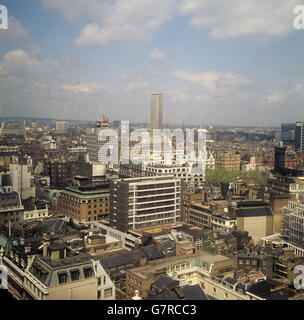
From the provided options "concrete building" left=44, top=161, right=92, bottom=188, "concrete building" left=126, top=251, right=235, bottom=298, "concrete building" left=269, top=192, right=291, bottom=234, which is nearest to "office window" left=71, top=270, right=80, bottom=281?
"concrete building" left=126, top=251, right=235, bottom=298

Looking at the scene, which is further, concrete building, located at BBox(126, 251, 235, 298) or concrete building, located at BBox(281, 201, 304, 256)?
concrete building, located at BBox(281, 201, 304, 256)

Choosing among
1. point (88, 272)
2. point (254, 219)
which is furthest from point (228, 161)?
point (88, 272)

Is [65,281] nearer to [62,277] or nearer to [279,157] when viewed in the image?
[62,277]

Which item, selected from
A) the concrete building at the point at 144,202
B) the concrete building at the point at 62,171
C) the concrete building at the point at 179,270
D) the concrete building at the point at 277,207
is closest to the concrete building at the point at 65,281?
the concrete building at the point at 179,270

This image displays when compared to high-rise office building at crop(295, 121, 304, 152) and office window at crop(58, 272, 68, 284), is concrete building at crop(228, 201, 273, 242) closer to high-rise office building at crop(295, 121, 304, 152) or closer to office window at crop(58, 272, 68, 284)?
office window at crop(58, 272, 68, 284)
